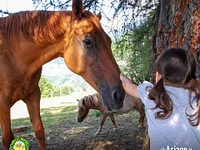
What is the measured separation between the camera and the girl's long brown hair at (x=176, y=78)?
1552 millimetres

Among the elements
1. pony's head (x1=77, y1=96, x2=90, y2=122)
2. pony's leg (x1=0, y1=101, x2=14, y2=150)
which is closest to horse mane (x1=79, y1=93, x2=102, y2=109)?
pony's head (x1=77, y1=96, x2=90, y2=122)

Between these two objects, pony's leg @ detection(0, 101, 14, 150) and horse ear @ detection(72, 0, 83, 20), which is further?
pony's leg @ detection(0, 101, 14, 150)

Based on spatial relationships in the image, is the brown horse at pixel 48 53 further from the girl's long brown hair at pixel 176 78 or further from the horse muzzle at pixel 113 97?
the girl's long brown hair at pixel 176 78

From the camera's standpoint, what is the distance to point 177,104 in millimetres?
1574

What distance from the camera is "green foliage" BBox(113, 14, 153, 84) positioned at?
4287 mm

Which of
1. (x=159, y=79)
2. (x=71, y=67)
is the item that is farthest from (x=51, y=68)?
(x=159, y=79)

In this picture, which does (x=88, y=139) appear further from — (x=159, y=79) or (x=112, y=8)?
(x=159, y=79)

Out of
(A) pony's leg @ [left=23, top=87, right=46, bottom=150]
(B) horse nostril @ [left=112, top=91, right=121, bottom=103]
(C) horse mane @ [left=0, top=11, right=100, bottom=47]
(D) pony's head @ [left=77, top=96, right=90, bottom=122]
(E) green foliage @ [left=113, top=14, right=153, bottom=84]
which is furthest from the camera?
(D) pony's head @ [left=77, top=96, right=90, bottom=122]

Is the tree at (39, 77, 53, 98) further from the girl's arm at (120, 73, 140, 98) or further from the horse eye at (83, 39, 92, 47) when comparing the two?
the girl's arm at (120, 73, 140, 98)

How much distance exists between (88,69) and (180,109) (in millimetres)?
1184

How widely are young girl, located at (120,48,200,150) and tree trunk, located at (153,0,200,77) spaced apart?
3.17 ft

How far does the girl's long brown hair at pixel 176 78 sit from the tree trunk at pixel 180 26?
0.95m

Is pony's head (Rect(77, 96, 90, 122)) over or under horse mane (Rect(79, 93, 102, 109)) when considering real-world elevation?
under

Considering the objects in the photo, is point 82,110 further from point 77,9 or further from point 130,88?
point 130,88
